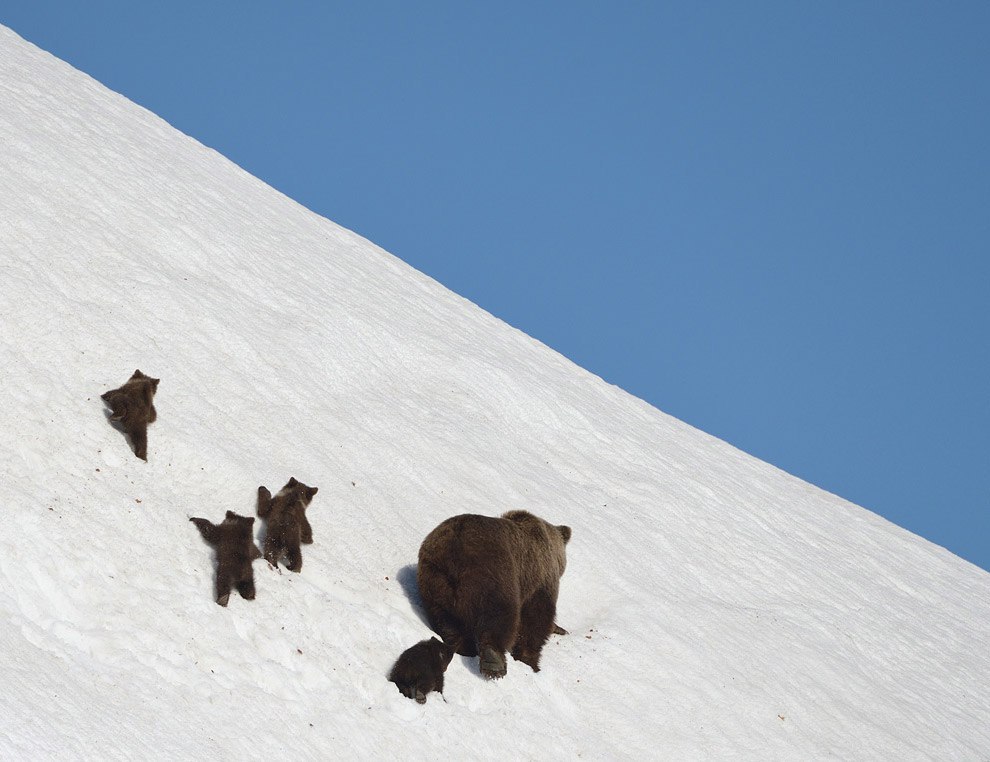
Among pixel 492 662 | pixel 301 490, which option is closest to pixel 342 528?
pixel 301 490

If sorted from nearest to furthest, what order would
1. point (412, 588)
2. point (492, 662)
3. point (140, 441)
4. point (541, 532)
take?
point (492, 662) → point (140, 441) → point (412, 588) → point (541, 532)

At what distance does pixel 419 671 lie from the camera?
8.57 m

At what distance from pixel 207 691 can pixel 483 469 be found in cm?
699

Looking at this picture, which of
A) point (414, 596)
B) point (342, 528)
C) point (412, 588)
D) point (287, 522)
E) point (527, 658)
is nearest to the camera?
point (287, 522)

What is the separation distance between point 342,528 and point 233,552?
7.16ft

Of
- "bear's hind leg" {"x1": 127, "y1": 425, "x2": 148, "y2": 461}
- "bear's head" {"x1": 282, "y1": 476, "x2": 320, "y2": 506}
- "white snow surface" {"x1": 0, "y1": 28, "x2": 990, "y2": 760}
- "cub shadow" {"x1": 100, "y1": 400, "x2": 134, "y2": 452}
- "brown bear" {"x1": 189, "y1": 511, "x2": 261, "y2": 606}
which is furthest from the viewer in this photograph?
"bear's head" {"x1": 282, "y1": 476, "x2": 320, "y2": 506}

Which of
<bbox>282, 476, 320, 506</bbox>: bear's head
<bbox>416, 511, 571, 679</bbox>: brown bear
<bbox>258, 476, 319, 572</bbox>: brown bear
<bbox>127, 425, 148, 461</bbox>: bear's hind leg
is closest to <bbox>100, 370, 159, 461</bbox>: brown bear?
<bbox>127, 425, 148, 461</bbox>: bear's hind leg

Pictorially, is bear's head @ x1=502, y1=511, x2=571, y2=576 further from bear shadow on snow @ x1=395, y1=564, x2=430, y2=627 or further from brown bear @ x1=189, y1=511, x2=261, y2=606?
brown bear @ x1=189, y1=511, x2=261, y2=606

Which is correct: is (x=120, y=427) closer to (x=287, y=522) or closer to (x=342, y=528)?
(x=287, y=522)

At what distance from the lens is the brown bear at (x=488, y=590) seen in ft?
29.9

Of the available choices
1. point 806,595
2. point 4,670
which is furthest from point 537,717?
point 806,595

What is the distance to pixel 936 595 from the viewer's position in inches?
786

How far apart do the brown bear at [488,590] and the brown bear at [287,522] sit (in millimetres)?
1133

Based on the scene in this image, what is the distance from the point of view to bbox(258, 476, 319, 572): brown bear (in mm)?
9344
